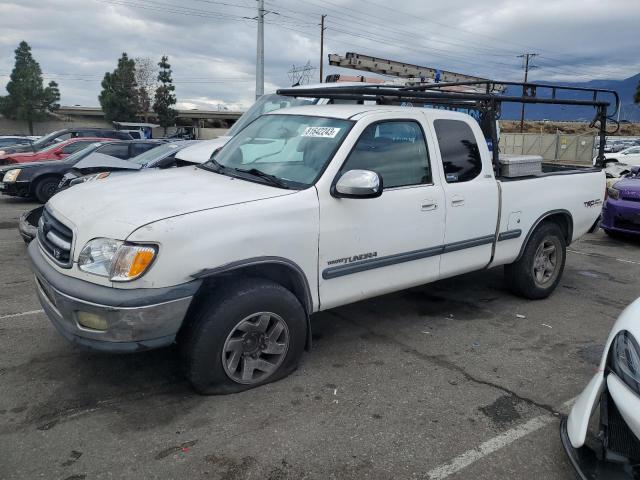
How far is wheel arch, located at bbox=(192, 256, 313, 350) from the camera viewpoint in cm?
323

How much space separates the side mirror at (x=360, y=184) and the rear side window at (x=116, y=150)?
33.0ft

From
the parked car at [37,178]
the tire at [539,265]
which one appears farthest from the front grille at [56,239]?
the parked car at [37,178]

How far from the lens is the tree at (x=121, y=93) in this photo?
61.1 meters

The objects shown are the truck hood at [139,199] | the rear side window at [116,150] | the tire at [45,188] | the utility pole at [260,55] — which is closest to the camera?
the truck hood at [139,199]

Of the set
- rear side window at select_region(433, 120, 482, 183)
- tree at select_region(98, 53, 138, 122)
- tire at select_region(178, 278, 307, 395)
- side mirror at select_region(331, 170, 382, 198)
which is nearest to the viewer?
tire at select_region(178, 278, 307, 395)

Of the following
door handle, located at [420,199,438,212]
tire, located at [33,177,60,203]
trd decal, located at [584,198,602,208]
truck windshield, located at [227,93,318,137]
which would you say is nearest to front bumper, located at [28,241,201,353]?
door handle, located at [420,199,438,212]

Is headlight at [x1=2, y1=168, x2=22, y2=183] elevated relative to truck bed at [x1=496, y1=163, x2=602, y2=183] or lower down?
lower down

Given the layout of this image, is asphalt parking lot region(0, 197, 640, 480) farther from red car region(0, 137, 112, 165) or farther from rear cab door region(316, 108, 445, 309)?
red car region(0, 137, 112, 165)

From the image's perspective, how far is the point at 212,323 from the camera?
3.23 meters

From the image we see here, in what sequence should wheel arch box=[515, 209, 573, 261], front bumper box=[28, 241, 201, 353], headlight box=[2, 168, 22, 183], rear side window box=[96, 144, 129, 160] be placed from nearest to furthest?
front bumper box=[28, 241, 201, 353]
wheel arch box=[515, 209, 573, 261]
headlight box=[2, 168, 22, 183]
rear side window box=[96, 144, 129, 160]

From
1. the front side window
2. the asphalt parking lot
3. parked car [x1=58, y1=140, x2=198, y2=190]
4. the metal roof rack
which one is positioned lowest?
the asphalt parking lot

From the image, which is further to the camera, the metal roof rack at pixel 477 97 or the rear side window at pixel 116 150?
the rear side window at pixel 116 150

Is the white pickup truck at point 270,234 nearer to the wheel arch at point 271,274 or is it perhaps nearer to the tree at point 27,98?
the wheel arch at point 271,274

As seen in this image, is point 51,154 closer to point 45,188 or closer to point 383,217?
point 45,188
